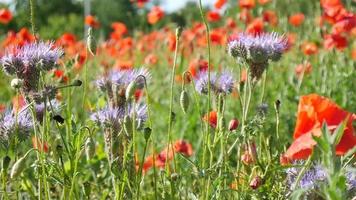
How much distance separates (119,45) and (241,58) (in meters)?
4.19

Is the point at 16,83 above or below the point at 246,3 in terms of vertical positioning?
below

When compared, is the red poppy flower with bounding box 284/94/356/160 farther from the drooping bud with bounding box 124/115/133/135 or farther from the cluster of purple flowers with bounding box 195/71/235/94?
the cluster of purple flowers with bounding box 195/71/235/94

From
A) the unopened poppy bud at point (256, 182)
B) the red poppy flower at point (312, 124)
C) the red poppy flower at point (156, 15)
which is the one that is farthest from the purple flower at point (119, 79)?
the red poppy flower at point (156, 15)

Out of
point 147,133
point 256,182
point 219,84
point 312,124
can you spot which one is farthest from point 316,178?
point 219,84

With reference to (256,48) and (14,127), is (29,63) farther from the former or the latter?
(256,48)

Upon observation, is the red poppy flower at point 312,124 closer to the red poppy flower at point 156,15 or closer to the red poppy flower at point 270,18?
the red poppy flower at point 270,18

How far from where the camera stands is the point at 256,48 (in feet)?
6.54

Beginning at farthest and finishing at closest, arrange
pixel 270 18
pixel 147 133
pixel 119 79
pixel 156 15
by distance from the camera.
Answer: pixel 156 15
pixel 270 18
pixel 119 79
pixel 147 133

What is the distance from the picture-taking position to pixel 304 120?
166 centimetres

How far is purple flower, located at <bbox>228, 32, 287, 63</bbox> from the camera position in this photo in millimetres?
1992

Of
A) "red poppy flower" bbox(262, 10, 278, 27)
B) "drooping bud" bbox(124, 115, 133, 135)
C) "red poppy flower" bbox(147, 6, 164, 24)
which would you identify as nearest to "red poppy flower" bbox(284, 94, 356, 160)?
"drooping bud" bbox(124, 115, 133, 135)

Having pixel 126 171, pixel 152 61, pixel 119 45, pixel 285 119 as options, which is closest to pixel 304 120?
pixel 126 171

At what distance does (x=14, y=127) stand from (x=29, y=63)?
0.17 metres

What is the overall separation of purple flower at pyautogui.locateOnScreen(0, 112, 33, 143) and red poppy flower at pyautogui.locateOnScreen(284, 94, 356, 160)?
2.16 ft
